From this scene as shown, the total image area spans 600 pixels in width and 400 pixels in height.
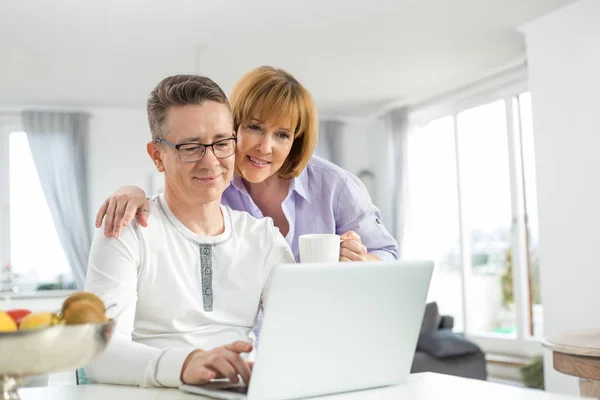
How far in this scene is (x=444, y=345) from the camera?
5.09 metres

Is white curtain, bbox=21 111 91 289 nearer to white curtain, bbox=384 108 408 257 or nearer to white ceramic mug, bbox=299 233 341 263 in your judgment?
white curtain, bbox=384 108 408 257

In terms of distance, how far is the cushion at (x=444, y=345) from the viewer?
5059 millimetres

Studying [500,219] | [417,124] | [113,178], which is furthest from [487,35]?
[113,178]

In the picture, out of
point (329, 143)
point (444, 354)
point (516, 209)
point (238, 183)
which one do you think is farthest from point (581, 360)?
point (329, 143)

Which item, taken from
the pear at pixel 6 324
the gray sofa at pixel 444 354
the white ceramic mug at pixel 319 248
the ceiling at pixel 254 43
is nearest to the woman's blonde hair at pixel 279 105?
the white ceramic mug at pixel 319 248

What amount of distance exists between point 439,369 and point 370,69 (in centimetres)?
260

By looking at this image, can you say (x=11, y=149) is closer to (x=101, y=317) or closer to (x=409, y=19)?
(x=409, y=19)

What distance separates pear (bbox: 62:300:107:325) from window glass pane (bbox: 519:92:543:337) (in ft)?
17.6

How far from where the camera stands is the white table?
113 centimetres

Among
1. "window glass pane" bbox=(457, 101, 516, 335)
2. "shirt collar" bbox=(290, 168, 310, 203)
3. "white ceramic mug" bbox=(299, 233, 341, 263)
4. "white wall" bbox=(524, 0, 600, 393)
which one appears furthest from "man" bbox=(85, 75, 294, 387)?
"window glass pane" bbox=(457, 101, 516, 335)

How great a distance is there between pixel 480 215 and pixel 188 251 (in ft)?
17.5

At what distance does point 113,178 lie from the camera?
7.41 meters

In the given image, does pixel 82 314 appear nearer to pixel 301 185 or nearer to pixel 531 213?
pixel 301 185

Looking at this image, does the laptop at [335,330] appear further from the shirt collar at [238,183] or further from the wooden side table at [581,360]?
the wooden side table at [581,360]
